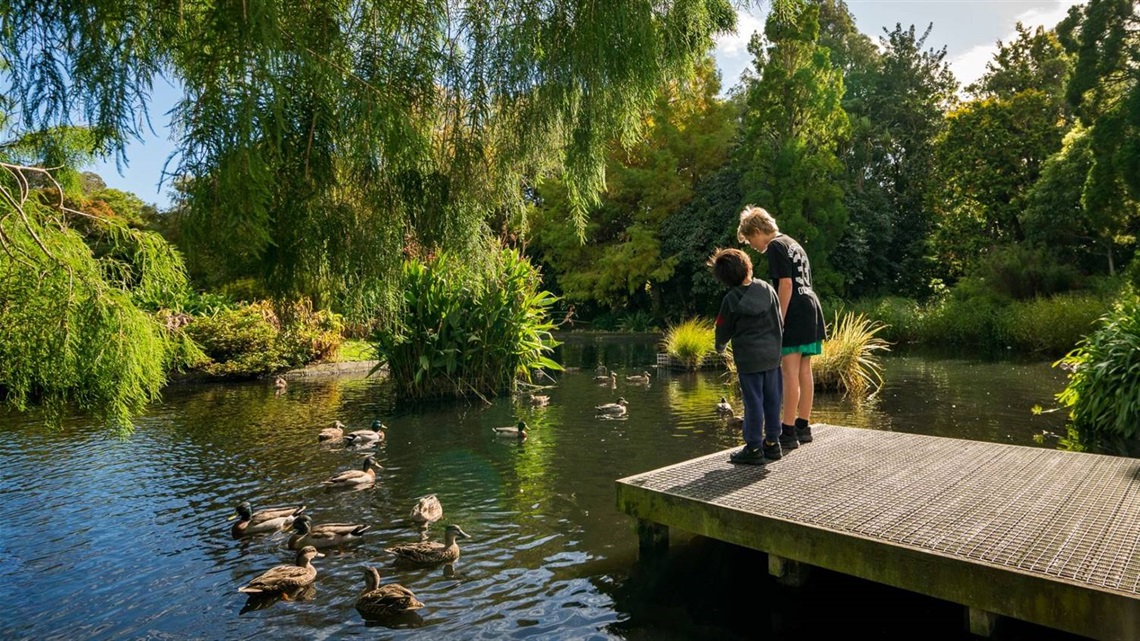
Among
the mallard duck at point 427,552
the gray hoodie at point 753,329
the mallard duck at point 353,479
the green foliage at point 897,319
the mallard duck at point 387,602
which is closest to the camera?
the mallard duck at point 387,602

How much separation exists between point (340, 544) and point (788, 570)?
3.35 meters

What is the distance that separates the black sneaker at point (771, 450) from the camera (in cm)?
528

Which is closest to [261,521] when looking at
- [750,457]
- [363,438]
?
[363,438]

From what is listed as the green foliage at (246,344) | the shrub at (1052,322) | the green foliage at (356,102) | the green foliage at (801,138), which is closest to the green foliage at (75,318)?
the green foliage at (356,102)

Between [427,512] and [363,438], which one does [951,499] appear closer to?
[427,512]

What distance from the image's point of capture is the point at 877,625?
3982mm

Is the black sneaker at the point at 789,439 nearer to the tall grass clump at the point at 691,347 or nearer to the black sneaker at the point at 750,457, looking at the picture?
the black sneaker at the point at 750,457

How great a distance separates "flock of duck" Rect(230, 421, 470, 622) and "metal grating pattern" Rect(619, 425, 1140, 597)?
1.58 meters

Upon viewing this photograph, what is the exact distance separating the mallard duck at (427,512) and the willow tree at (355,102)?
3424mm

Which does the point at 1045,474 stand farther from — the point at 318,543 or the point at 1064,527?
the point at 318,543

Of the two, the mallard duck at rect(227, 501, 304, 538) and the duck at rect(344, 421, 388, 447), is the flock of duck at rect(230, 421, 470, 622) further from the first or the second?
the duck at rect(344, 421, 388, 447)

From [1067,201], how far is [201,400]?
23.0m

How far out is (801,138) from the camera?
24.4 meters

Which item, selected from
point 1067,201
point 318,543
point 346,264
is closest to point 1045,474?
point 346,264
